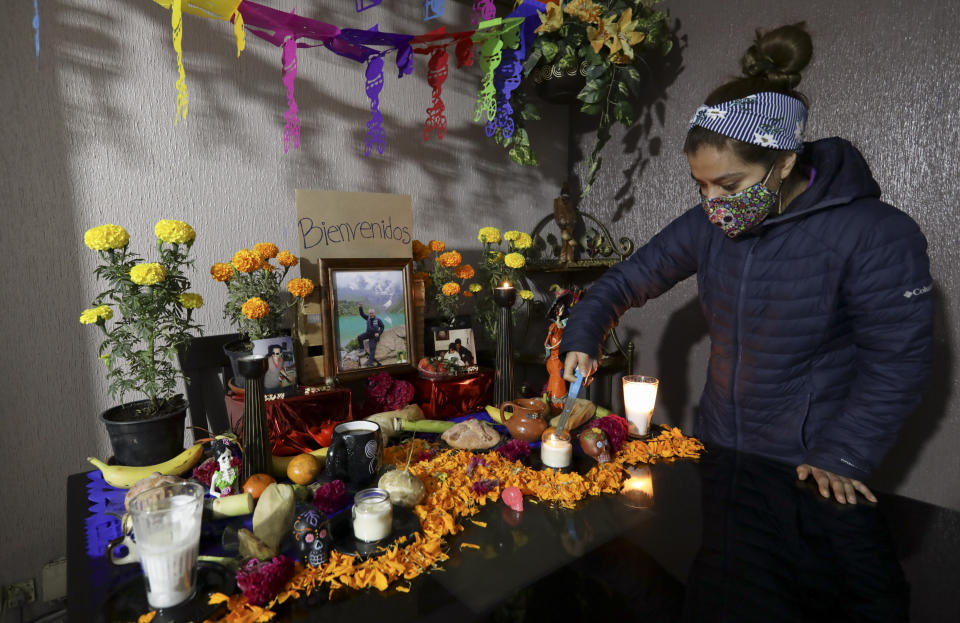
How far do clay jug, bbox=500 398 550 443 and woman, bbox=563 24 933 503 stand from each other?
0.15 metres

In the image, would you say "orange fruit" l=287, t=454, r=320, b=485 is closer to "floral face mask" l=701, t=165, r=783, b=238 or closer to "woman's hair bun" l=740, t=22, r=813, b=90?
"floral face mask" l=701, t=165, r=783, b=238

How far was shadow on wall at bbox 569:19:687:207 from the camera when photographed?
2092 millimetres

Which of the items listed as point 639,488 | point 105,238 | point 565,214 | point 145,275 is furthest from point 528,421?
point 565,214

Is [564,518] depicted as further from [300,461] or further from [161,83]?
[161,83]

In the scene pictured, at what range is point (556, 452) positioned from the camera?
1.04 metres

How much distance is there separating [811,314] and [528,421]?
756 millimetres

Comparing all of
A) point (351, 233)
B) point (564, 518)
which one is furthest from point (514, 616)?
point (351, 233)

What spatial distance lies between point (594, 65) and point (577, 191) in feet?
2.46

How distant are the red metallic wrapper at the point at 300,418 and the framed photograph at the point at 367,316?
0.50 feet

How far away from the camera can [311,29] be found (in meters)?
1.37

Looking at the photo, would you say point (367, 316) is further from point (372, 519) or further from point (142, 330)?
point (372, 519)

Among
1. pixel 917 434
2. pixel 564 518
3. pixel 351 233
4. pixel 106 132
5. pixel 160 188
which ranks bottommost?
pixel 917 434

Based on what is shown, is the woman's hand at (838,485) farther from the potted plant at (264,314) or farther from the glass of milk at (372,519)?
the potted plant at (264,314)

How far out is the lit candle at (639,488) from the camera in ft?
2.96
